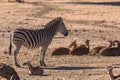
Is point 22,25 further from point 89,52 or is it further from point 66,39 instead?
point 89,52

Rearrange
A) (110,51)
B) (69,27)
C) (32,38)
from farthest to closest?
(69,27)
(110,51)
(32,38)

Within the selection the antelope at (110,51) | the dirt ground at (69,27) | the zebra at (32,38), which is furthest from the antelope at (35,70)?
the antelope at (110,51)

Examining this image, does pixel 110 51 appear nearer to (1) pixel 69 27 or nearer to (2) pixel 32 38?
(2) pixel 32 38

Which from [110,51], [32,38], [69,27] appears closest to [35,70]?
[32,38]

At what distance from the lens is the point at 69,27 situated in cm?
2738

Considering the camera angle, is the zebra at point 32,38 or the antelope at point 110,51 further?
the antelope at point 110,51

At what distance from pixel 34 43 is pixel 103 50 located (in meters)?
2.45

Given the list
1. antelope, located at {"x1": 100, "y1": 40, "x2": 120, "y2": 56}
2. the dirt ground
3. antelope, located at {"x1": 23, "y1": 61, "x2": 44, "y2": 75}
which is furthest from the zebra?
antelope, located at {"x1": 100, "y1": 40, "x2": 120, "y2": 56}

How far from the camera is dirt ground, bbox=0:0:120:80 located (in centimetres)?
1678

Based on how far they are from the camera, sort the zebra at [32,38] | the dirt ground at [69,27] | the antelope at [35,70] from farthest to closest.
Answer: the zebra at [32,38]
the dirt ground at [69,27]
the antelope at [35,70]

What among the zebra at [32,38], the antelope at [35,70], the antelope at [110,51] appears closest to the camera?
the antelope at [35,70]

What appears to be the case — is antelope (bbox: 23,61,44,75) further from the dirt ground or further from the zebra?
the zebra

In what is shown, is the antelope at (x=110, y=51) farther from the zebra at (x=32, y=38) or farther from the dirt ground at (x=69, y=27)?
the zebra at (x=32, y=38)

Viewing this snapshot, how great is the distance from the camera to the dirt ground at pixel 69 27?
55.1 feet
